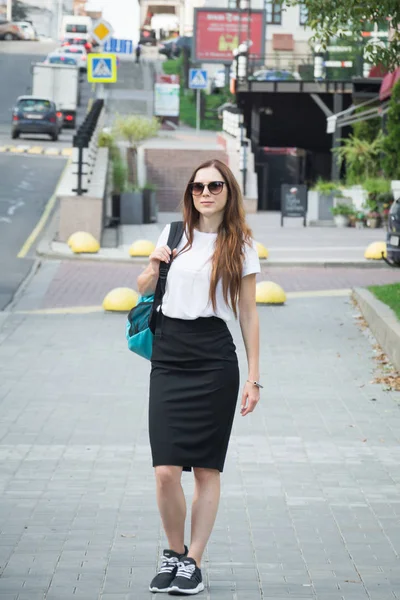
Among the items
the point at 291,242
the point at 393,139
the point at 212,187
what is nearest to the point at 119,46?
the point at 393,139

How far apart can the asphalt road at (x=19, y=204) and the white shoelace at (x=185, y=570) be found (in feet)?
37.2

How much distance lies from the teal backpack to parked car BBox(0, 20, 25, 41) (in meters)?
91.4

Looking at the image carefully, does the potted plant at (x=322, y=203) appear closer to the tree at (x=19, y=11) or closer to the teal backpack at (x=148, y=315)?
the teal backpack at (x=148, y=315)

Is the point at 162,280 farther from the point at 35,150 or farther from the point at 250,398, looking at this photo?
the point at 35,150

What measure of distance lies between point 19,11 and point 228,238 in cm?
13970

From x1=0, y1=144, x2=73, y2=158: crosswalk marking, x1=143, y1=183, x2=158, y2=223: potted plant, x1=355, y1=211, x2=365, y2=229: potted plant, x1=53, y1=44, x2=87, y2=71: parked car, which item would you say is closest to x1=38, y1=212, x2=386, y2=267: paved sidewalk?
x1=143, y1=183, x2=158, y2=223: potted plant

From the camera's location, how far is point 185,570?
5707 mm

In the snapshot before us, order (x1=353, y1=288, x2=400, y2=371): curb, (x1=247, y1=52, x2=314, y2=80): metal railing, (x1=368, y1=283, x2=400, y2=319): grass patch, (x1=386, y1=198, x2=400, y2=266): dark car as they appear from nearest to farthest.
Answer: (x1=353, y1=288, x2=400, y2=371): curb
(x1=368, y1=283, x2=400, y2=319): grass patch
(x1=386, y1=198, x2=400, y2=266): dark car
(x1=247, y1=52, x2=314, y2=80): metal railing

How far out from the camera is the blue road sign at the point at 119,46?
8850cm

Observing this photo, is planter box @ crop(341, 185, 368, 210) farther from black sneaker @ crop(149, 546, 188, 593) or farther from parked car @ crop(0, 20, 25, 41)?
parked car @ crop(0, 20, 25, 41)

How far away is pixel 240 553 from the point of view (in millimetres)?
6316

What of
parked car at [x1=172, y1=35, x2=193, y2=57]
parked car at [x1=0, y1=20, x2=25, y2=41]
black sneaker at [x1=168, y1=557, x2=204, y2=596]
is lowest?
black sneaker at [x1=168, y1=557, x2=204, y2=596]

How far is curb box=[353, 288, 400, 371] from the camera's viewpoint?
39.9ft

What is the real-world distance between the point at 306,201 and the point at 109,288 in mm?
12838
